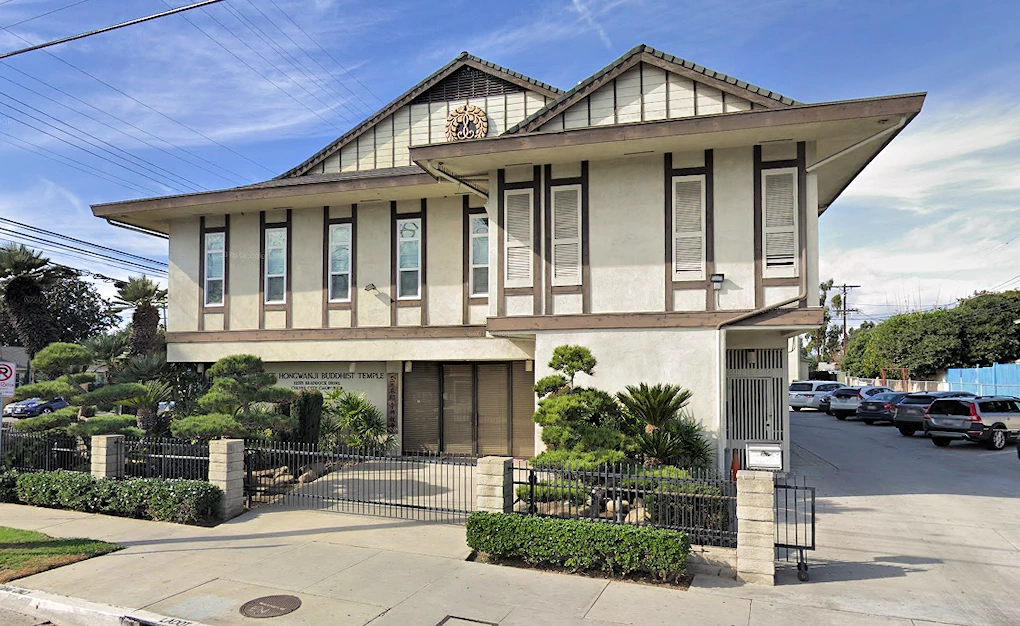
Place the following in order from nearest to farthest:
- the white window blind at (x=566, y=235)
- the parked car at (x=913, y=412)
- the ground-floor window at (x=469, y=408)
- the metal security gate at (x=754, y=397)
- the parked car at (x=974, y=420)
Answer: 1. the white window blind at (x=566, y=235)
2. the metal security gate at (x=754, y=397)
3. the ground-floor window at (x=469, y=408)
4. the parked car at (x=974, y=420)
5. the parked car at (x=913, y=412)

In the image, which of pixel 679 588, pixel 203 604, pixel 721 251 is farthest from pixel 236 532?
pixel 721 251

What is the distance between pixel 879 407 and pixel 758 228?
20.6 meters

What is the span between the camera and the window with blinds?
13258 millimetres

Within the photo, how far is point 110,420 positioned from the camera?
43.7 feet

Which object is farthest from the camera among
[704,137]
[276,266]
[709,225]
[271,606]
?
[276,266]

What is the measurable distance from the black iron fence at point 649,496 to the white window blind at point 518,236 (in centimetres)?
544

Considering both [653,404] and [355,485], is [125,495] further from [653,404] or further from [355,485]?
[653,404]

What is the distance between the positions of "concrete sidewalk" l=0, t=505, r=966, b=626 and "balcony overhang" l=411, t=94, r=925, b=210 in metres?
7.58

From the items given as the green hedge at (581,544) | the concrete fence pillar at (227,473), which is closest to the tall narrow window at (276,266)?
the concrete fence pillar at (227,473)

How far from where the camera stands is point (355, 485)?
13812 millimetres

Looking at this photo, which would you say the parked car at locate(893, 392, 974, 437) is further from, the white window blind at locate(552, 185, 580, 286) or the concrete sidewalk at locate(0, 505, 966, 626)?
the concrete sidewalk at locate(0, 505, 966, 626)

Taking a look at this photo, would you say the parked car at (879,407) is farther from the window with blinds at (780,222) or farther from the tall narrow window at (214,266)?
the tall narrow window at (214,266)

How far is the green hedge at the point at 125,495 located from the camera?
11.4m

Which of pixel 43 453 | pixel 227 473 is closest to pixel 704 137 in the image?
pixel 227 473
